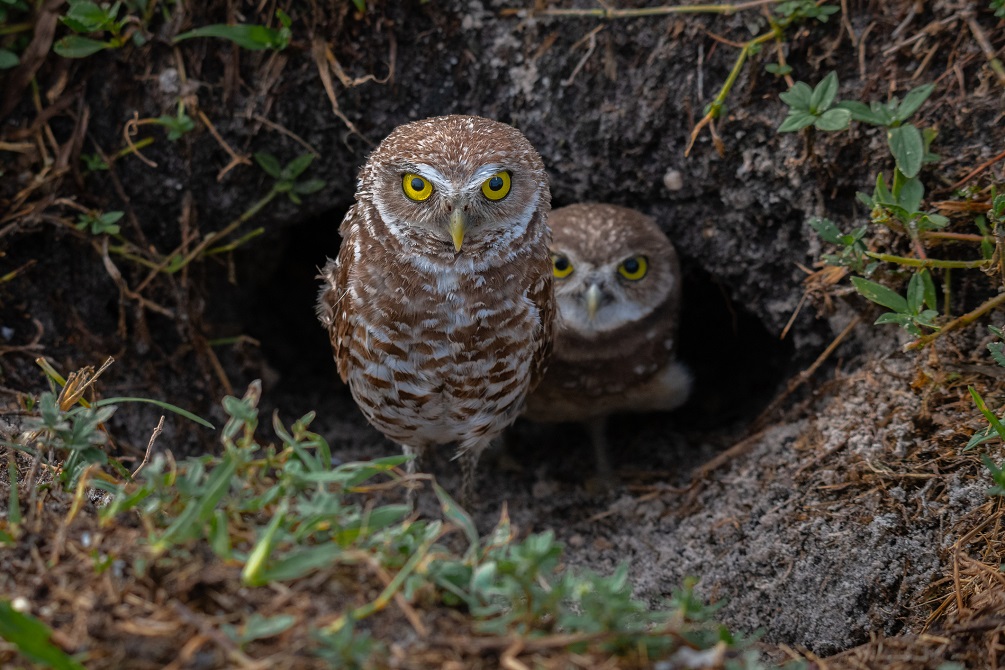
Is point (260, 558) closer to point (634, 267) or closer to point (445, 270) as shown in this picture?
point (445, 270)

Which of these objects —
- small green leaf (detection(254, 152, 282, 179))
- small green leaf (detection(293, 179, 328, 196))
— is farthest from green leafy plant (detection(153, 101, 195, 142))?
small green leaf (detection(293, 179, 328, 196))

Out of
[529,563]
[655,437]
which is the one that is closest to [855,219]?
[655,437]

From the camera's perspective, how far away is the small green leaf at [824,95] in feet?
8.82

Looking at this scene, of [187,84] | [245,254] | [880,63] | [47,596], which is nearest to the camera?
[47,596]

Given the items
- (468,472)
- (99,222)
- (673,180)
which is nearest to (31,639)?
(468,472)

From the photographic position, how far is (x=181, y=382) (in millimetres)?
3447

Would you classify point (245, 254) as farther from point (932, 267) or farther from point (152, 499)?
point (932, 267)

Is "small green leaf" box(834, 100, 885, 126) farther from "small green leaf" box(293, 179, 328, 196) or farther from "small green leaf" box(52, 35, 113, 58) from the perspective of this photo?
"small green leaf" box(52, 35, 113, 58)

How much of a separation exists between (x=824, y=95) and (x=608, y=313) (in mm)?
1200

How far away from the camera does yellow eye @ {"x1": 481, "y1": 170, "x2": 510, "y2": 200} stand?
8.16ft

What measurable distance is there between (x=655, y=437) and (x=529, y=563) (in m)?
2.66

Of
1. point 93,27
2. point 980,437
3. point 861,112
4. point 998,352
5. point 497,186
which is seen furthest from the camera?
point 93,27

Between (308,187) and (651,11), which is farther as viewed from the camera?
(308,187)

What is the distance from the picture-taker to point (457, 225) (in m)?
2.40
